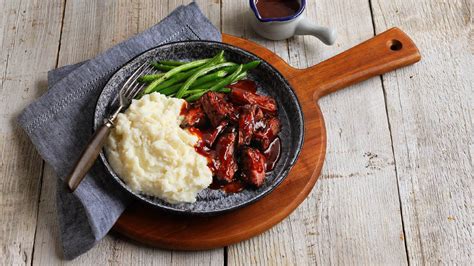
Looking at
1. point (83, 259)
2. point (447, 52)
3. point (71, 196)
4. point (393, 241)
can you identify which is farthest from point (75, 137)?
point (447, 52)

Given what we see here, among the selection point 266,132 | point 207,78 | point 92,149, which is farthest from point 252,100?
point 92,149

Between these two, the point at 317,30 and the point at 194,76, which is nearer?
the point at 194,76

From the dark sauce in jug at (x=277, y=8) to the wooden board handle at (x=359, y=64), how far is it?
45 centimetres

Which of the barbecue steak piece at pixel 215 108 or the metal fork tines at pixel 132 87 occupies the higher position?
the metal fork tines at pixel 132 87

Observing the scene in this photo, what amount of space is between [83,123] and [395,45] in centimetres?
234

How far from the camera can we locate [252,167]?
12.2 feet

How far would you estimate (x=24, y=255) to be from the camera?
150 inches

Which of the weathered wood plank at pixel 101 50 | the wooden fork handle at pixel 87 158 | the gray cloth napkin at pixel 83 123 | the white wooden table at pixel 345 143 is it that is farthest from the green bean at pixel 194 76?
the weathered wood plank at pixel 101 50

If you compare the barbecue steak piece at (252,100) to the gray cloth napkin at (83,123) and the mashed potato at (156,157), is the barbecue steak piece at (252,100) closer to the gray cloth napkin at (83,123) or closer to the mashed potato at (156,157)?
the mashed potato at (156,157)

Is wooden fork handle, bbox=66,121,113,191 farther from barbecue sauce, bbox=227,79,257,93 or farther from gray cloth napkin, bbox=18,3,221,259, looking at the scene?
barbecue sauce, bbox=227,79,257,93

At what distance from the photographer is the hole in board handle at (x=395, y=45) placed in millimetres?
4711

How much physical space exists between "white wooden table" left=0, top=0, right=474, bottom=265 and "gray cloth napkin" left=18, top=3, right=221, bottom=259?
186 mm

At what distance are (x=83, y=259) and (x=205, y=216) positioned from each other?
78 centimetres

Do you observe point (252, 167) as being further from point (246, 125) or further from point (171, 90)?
point (171, 90)
